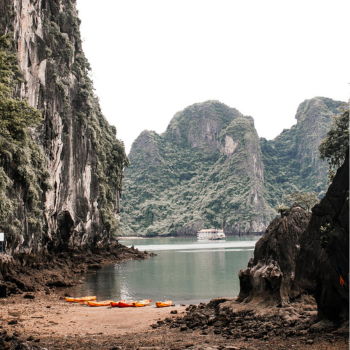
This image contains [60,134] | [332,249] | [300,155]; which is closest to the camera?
[332,249]

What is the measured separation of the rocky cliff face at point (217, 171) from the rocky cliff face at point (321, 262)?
10565cm

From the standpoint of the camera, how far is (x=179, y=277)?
83.9 feet

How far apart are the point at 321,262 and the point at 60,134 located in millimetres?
24977

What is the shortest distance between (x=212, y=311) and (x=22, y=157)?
12640 millimetres

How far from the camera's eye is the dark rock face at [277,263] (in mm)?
10727

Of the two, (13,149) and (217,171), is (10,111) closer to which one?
(13,149)

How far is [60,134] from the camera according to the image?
95.9 ft

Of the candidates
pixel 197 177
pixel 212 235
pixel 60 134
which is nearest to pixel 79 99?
pixel 60 134

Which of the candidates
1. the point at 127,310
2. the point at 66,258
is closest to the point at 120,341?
the point at 127,310

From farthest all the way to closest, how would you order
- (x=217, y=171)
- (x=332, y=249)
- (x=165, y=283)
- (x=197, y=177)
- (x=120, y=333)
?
1. (x=197, y=177)
2. (x=217, y=171)
3. (x=165, y=283)
4. (x=120, y=333)
5. (x=332, y=249)

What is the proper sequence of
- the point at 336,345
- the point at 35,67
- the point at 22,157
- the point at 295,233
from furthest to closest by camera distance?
the point at 35,67 → the point at 22,157 → the point at 295,233 → the point at 336,345

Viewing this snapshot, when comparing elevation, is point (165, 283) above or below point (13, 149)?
below

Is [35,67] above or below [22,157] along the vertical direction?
above

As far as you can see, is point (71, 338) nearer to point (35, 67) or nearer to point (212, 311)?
point (212, 311)
